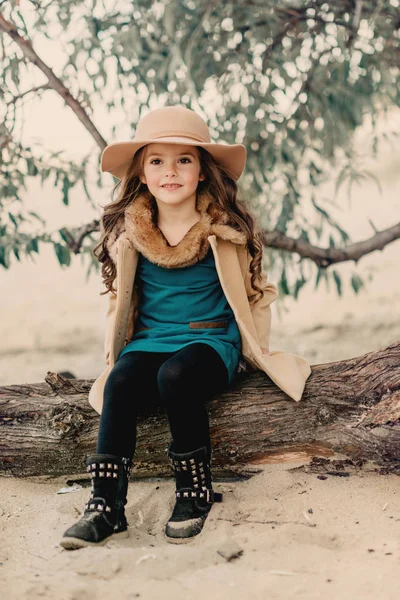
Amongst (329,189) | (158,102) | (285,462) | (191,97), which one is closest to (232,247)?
(285,462)

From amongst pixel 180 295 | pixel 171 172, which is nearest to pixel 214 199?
pixel 171 172

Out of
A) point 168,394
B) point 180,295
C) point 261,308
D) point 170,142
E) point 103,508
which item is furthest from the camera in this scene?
point 261,308

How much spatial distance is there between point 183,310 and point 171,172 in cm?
48

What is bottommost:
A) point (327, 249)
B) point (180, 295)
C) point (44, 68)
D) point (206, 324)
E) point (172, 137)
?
point (206, 324)

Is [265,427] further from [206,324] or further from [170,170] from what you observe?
[170,170]

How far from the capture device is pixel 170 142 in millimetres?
2516

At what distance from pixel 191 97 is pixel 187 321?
1.99m

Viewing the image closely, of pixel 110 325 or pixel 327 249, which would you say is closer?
pixel 110 325

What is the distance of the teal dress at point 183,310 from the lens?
257cm

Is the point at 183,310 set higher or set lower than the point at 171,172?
lower

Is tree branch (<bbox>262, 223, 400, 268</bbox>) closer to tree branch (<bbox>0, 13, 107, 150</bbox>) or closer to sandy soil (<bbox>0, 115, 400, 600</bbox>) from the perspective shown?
tree branch (<bbox>0, 13, 107, 150</bbox>)

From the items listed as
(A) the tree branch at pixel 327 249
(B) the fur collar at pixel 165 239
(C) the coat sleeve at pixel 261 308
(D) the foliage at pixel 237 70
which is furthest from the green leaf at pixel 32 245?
(C) the coat sleeve at pixel 261 308

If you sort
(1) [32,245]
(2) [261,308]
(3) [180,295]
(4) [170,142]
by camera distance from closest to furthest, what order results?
(4) [170,142]
(3) [180,295]
(2) [261,308]
(1) [32,245]

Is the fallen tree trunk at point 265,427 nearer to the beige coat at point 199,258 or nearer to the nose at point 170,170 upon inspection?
the beige coat at point 199,258
